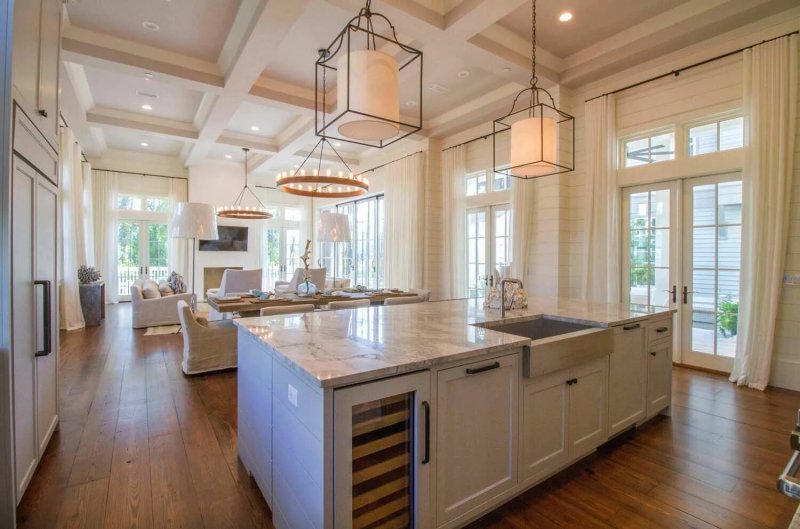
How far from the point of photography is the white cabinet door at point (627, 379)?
256cm

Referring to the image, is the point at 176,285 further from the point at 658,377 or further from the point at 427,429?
the point at 658,377

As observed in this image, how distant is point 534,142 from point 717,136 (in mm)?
2766

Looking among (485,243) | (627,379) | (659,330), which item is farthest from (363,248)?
(627,379)

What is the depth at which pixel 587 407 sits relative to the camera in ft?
7.75

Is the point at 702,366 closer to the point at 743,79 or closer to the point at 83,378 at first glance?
the point at 743,79

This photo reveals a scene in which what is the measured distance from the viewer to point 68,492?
Result: 213 cm

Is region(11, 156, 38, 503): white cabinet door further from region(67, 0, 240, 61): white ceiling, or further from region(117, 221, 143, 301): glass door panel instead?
region(117, 221, 143, 301): glass door panel

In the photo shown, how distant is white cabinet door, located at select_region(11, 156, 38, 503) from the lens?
1.86 metres

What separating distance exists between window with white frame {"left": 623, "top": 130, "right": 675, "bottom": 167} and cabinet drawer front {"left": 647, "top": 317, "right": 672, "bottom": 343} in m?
2.46

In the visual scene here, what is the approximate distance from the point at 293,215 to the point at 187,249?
3145mm

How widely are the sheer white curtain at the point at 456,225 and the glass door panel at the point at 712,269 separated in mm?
3373

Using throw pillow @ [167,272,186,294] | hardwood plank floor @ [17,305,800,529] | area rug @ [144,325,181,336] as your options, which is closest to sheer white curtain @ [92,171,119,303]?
throw pillow @ [167,272,186,294]

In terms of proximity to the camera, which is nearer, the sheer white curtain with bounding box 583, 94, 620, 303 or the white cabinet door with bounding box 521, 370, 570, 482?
the white cabinet door with bounding box 521, 370, 570, 482

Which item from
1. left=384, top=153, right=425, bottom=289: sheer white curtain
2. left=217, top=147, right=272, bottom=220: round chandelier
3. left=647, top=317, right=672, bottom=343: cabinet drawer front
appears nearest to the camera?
left=647, top=317, right=672, bottom=343: cabinet drawer front
